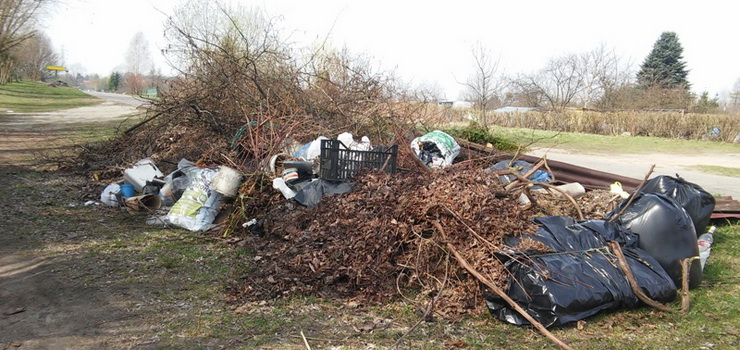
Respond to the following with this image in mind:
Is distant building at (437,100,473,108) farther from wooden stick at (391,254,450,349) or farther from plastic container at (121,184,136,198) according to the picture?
wooden stick at (391,254,450,349)

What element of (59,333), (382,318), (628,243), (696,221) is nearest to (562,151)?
(696,221)

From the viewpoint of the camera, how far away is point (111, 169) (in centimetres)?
708

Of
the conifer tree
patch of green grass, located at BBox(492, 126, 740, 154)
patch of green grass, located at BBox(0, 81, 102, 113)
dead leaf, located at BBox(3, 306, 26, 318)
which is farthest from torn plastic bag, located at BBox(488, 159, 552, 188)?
the conifer tree

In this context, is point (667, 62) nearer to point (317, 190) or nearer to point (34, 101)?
point (317, 190)

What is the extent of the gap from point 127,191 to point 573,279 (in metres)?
4.91

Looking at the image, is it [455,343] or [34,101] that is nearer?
[455,343]

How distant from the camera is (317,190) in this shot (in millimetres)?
4598

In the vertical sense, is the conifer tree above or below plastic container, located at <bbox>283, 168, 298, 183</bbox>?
above

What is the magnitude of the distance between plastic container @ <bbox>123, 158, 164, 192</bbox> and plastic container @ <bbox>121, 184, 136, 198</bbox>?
48 mm

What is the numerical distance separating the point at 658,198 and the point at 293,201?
3.08 meters

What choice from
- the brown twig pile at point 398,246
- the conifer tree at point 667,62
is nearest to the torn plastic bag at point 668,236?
the brown twig pile at point 398,246

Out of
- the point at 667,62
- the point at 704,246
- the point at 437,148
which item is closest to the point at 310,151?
the point at 437,148

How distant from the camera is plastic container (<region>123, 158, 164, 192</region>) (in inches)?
229

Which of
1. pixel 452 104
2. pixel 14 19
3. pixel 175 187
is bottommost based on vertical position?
pixel 175 187
